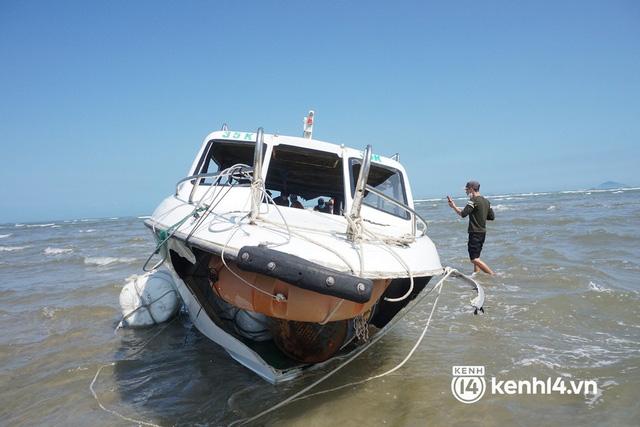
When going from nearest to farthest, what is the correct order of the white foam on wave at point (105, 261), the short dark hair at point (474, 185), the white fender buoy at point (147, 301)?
1. the white fender buoy at point (147, 301)
2. the short dark hair at point (474, 185)
3. the white foam on wave at point (105, 261)

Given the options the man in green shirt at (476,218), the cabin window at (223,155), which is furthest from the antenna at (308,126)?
the man in green shirt at (476,218)

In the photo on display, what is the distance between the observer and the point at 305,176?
593 cm

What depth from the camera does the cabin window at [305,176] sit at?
15.4 ft

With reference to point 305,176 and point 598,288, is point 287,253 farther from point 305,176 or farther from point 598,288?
point 598,288

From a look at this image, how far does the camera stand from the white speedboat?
9.30ft

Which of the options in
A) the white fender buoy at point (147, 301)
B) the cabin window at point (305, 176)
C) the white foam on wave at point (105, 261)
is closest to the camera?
the cabin window at point (305, 176)

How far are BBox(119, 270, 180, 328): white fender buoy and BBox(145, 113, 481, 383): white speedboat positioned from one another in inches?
50.4

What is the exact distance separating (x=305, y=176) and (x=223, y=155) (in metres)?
1.31

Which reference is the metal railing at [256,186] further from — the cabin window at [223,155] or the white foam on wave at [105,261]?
the white foam on wave at [105,261]

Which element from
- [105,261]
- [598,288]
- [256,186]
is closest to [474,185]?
[598,288]

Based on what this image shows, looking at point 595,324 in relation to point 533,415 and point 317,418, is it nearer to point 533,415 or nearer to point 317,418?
point 533,415

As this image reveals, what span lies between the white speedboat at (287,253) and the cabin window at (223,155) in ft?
0.05

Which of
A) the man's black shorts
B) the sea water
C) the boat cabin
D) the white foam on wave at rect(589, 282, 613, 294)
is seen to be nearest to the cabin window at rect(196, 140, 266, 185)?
the boat cabin

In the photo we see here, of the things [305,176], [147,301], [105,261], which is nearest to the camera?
[147,301]
